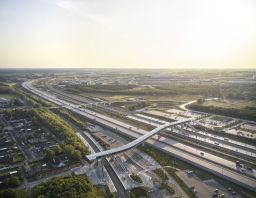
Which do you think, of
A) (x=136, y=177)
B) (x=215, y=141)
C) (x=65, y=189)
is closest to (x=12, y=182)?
(x=65, y=189)

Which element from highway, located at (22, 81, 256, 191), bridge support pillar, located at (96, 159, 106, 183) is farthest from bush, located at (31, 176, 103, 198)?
highway, located at (22, 81, 256, 191)

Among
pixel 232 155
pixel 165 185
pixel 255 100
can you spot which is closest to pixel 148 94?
pixel 255 100

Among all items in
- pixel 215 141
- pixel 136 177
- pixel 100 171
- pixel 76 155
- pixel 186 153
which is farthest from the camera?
pixel 215 141

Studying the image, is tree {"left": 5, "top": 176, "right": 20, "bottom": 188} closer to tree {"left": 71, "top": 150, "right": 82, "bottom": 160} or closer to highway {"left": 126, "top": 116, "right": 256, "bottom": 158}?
tree {"left": 71, "top": 150, "right": 82, "bottom": 160}

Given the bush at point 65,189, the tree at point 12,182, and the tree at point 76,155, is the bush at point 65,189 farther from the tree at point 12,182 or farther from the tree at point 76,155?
the tree at point 76,155

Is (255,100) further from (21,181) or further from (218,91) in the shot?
(21,181)

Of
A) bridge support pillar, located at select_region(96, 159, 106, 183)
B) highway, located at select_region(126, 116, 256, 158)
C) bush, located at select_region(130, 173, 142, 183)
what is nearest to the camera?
bush, located at select_region(130, 173, 142, 183)

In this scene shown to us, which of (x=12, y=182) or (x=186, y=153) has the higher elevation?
(x=186, y=153)

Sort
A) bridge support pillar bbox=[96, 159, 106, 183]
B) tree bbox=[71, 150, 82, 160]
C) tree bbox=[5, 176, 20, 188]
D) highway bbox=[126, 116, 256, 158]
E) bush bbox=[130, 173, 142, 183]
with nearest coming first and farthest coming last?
tree bbox=[5, 176, 20, 188], bush bbox=[130, 173, 142, 183], bridge support pillar bbox=[96, 159, 106, 183], tree bbox=[71, 150, 82, 160], highway bbox=[126, 116, 256, 158]

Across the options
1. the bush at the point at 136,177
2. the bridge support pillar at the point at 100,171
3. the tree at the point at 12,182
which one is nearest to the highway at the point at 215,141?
the bush at the point at 136,177

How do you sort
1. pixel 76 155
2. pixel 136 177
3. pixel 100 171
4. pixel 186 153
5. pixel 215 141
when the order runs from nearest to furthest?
pixel 136 177
pixel 100 171
pixel 76 155
pixel 186 153
pixel 215 141

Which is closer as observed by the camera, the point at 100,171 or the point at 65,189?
the point at 65,189

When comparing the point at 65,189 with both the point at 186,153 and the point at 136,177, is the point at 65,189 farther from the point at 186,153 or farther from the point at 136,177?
the point at 186,153
